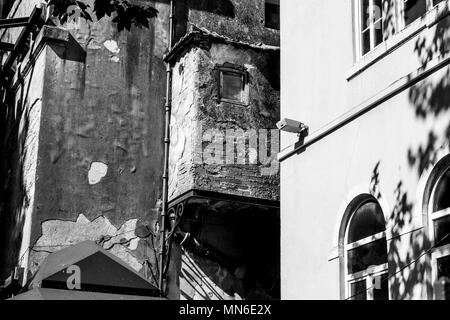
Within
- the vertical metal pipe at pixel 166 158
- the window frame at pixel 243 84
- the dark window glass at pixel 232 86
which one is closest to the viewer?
the vertical metal pipe at pixel 166 158

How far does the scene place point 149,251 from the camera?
54.3 ft

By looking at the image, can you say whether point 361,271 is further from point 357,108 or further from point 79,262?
point 79,262

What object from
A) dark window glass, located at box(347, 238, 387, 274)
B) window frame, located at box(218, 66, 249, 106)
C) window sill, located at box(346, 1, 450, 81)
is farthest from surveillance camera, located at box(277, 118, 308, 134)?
window frame, located at box(218, 66, 249, 106)

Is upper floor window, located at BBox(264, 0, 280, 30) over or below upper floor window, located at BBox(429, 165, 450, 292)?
over

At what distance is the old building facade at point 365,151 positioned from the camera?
939cm

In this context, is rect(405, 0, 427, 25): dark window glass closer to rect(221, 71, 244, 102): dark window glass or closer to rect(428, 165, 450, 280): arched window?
rect(428, 165, 450, 280): arched window

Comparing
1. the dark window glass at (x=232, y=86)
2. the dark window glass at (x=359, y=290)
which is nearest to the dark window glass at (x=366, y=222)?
the dark window glass at (x=359, y=290)

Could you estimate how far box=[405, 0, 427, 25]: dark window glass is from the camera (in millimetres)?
10094

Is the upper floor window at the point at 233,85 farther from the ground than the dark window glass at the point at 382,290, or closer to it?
farther from the ground

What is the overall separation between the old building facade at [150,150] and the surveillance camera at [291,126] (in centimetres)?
422

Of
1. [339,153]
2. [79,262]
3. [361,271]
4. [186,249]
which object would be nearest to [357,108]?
[339,153]

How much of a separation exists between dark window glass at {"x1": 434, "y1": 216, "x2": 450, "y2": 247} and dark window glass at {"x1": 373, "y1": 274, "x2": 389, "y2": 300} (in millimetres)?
1002

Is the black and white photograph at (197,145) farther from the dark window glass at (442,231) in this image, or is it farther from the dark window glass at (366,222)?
the dark window glass at (442,231)

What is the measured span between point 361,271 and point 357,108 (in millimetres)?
2061
